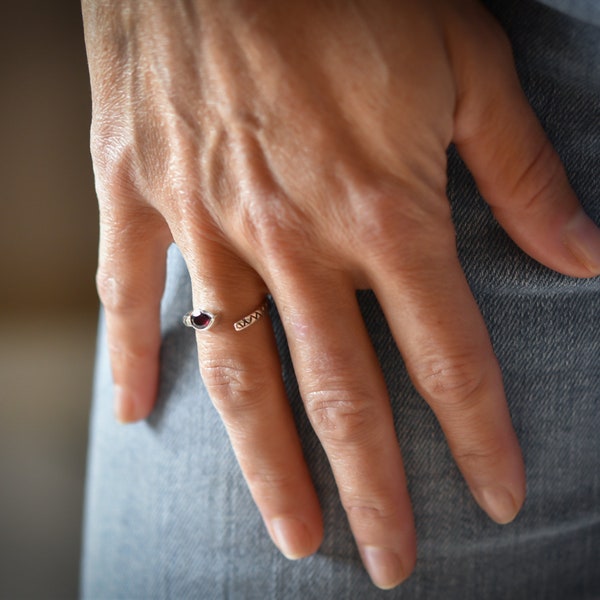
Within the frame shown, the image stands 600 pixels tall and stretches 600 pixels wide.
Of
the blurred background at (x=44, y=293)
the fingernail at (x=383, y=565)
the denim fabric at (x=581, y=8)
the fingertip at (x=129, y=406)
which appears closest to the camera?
the denim fabric at (x=581, y=8)

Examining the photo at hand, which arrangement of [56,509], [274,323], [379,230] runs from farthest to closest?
[56,509], [274,323], [379,230]

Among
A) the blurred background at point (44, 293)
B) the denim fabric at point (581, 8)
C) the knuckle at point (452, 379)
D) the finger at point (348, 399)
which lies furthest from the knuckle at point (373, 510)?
the blurred background at point (44, 293)

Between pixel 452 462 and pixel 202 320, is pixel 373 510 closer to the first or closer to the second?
pixel 452 462

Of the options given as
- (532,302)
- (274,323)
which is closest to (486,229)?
(532,302)

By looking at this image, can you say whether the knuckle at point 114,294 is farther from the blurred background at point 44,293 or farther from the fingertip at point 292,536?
the blurred background at point 44,293

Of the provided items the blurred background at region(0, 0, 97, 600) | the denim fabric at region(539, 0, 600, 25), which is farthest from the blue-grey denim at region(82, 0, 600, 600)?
the blurred background at region(0, 0, 97, 600)

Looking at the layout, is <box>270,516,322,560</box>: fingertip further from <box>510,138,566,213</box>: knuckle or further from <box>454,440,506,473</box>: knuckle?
<box>510,138,566,213</box>: knuckle

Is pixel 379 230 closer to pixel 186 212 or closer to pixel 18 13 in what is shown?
pixel 186 212
